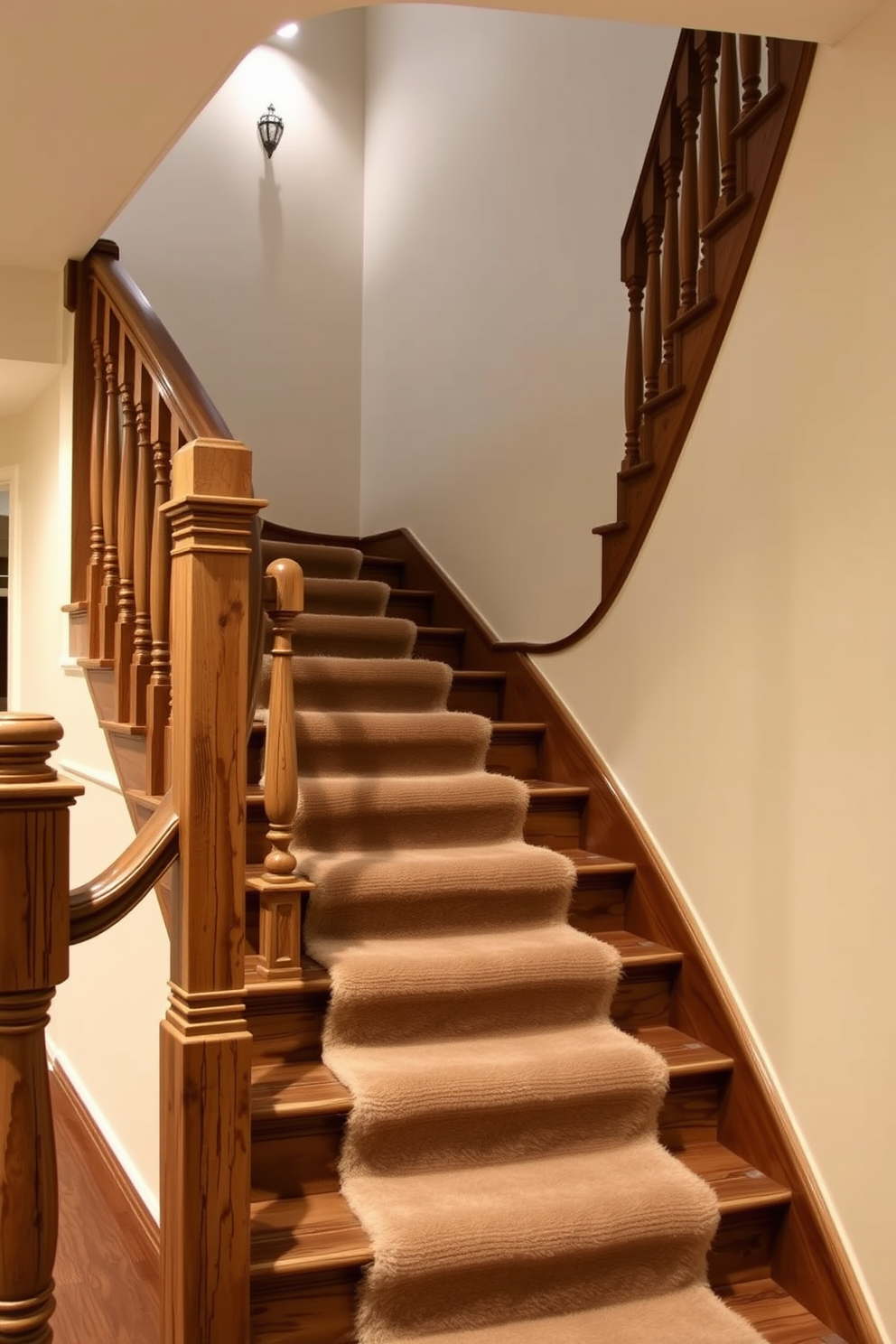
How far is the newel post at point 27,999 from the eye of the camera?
131 cm

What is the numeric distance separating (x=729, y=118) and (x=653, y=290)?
0.47 meters

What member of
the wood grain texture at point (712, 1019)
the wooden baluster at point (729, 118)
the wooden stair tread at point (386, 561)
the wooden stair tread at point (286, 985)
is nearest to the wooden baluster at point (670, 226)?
the wooden baluster at point (729, 118)

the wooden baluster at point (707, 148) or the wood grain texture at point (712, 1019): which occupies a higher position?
the wooden baluster at point (707, 148)

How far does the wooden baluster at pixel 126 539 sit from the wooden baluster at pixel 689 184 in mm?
1322

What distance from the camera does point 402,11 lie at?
16.1 ft

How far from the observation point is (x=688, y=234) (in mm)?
2764

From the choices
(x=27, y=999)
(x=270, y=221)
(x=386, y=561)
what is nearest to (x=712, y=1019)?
(x=27, y=999)

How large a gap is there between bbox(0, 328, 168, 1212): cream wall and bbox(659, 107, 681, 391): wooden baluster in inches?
67.6

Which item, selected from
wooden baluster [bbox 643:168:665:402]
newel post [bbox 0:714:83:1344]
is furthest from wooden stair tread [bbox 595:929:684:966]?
newel post [bbox 0:714:83:1344]

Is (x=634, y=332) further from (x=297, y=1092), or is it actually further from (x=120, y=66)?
(x=297, y=1092)

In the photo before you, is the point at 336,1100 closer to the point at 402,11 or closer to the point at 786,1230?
the point at 786,1230

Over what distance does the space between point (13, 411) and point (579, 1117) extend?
3229 mm

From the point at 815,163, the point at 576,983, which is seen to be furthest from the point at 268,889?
the point at 815,163

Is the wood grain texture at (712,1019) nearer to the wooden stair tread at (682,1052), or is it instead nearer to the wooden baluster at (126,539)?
the wooden stair tread at (682,1052)
